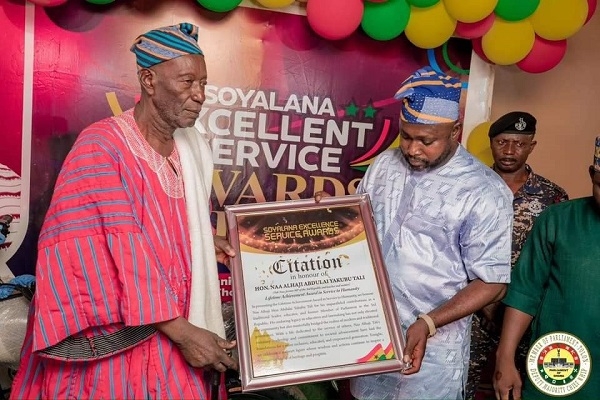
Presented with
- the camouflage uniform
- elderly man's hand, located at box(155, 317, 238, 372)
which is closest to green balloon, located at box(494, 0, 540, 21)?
the camouflage uniform

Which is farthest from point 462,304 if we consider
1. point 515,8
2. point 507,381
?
point 515,8

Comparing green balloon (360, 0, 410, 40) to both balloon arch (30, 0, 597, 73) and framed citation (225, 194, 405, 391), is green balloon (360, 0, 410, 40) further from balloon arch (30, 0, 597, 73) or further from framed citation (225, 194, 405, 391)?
framed citation (225, 194, 405, 391)

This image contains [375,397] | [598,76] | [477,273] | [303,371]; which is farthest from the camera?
[598,76]

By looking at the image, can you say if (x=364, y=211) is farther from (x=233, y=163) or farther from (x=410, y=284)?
(x=233, y=163)

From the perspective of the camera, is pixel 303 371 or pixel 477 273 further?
pixel 477 273

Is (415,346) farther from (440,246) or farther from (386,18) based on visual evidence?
(386,18)

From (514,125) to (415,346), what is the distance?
2258 mm

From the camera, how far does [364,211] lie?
283 cm

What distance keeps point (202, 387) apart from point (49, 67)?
2469 mm

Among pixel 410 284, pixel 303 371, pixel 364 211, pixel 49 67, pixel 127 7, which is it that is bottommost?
pixel 303 371

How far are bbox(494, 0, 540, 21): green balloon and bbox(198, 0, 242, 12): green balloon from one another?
5.10 ft

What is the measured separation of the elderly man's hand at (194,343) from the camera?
2.42 metres

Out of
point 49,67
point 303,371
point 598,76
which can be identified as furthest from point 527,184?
point 49,67

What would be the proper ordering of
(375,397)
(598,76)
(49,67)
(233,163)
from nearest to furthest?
(375,397) < (49,67) < (233,163) < (598,76)
